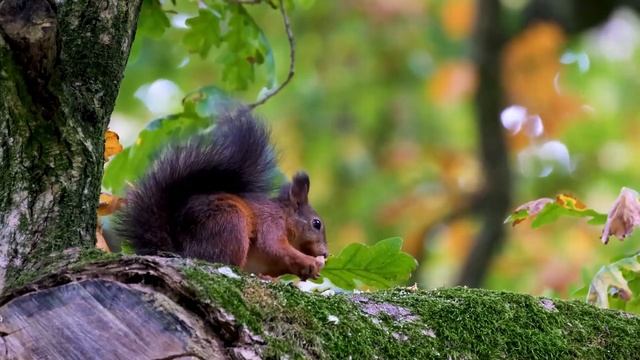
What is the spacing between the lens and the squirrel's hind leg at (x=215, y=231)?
1979 millimetres

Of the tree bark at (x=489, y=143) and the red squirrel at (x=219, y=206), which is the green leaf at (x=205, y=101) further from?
the tree bark at (x=489, y=143)

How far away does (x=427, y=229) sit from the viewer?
20.9 ft

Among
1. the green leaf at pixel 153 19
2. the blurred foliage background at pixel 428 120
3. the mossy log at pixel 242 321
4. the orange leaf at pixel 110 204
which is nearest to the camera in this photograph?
the mossy log at pixel 242 321

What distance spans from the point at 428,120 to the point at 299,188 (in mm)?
5738

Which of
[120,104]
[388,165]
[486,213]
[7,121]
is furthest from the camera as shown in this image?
[388,165]

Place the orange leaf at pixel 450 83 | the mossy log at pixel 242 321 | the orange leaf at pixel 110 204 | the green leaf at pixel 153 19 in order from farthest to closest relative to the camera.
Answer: the orange leaf at pixel 450 83 → the green leaf at pixel 153 19 → the orange leaf at pixel 110 204 → the mossy log at pixel 242 321

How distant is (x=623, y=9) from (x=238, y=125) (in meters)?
3.97

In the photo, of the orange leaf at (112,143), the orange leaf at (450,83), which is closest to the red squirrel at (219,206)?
the orange leaf at (112,143)

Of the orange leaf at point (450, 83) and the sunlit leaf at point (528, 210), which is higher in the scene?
the orange leaf at point (450, 83)

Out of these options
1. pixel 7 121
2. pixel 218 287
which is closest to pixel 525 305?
pixel 218 287

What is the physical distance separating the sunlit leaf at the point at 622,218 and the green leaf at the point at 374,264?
37 cm

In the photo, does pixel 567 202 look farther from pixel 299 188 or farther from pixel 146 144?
pixel 146 144

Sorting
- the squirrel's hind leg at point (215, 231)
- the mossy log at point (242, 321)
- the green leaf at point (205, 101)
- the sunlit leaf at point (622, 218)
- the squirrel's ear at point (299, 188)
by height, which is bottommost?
the mossy log at point (242, 321)

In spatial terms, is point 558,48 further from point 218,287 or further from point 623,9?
point 218,287
